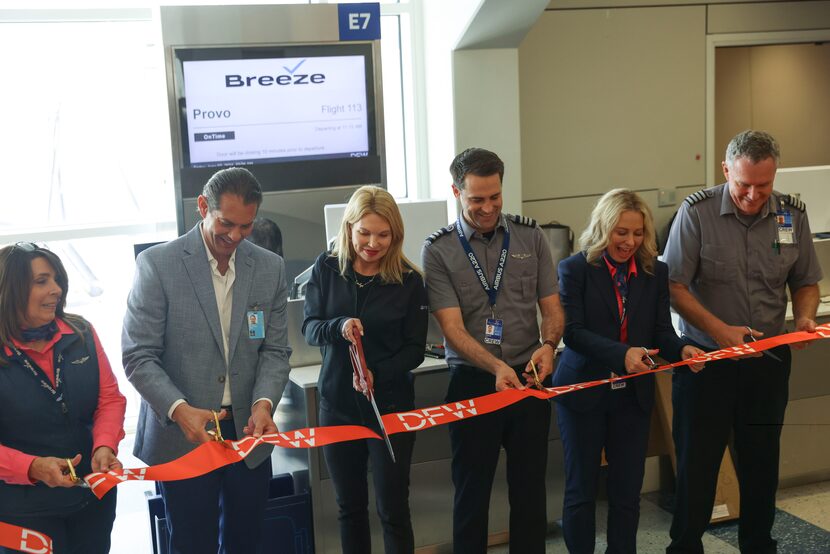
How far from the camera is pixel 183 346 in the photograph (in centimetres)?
266

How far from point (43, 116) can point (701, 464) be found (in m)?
4.57

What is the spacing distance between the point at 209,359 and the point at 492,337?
3.16 feet

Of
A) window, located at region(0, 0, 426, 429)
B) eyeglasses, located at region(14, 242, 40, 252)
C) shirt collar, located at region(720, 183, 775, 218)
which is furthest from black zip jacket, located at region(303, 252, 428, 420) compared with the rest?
window, located at region(0, 0, 426, 429)

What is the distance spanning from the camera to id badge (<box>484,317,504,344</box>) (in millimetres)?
3053

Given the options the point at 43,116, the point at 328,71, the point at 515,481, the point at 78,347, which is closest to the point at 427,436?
the point at 515,481

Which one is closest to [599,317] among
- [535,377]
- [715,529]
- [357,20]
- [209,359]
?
[535,377]

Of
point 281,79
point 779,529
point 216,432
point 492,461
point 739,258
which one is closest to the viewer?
point 216,432

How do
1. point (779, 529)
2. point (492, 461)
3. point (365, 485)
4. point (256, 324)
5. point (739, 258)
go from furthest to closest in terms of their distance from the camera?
point (779, 529) < point (739, 258) < point (492, 461) < point (365, 485) < point (256, 324)

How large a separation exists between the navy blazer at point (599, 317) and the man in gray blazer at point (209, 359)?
3.46 feet

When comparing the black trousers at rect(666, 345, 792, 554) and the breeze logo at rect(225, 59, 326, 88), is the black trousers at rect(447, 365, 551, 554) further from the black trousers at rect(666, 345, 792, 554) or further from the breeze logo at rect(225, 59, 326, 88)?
the breeze logo at rect(225, 59, 326, 88)

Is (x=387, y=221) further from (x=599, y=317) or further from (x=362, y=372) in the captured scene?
(x=599, y=317)

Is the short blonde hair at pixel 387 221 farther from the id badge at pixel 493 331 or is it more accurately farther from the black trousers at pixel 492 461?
the black trousers at pixel 492 461

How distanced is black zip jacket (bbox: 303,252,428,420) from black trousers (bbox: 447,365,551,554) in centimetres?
26

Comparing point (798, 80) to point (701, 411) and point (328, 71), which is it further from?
point (701, 411)
